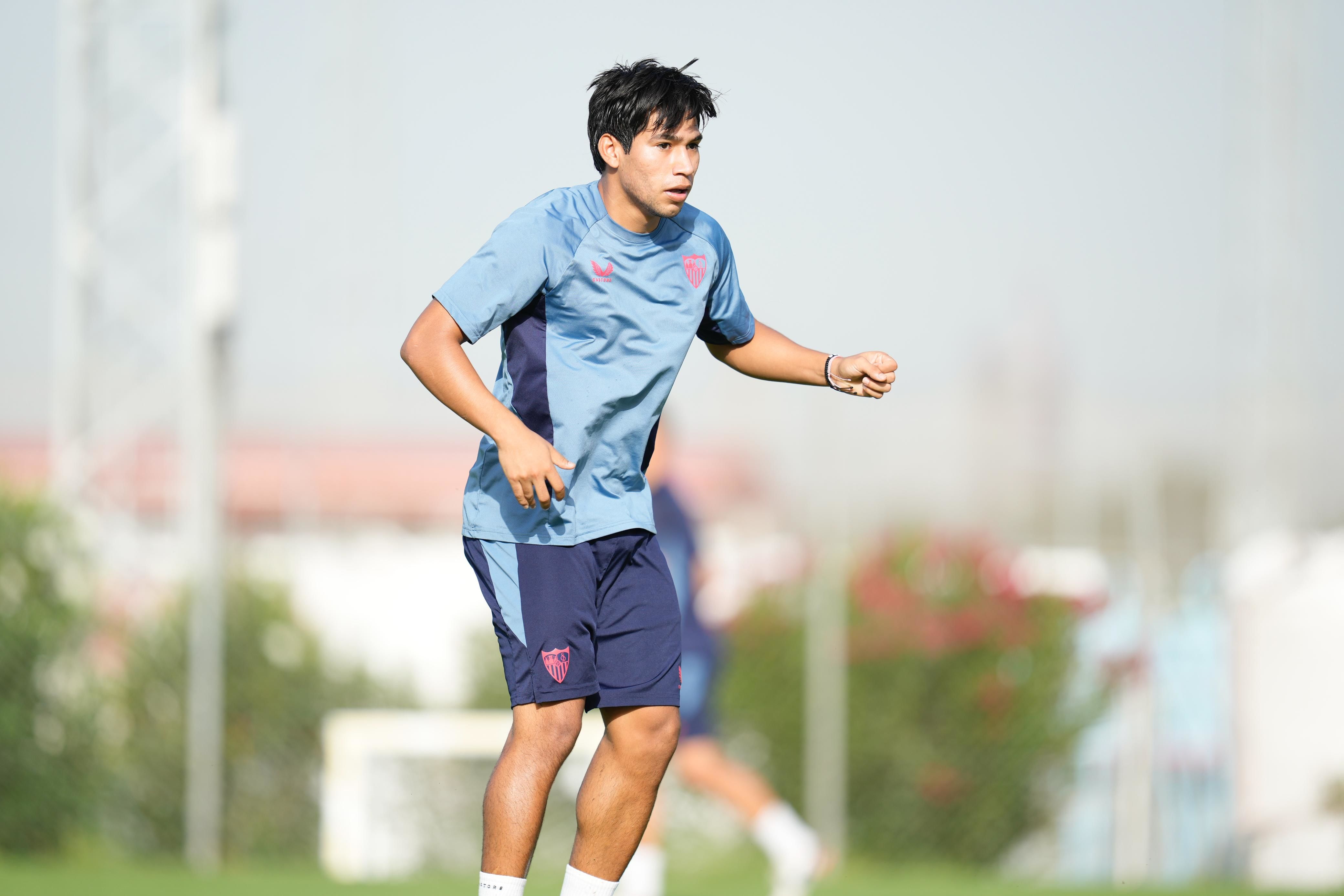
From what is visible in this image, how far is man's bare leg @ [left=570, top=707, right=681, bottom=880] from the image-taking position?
9.62 feet

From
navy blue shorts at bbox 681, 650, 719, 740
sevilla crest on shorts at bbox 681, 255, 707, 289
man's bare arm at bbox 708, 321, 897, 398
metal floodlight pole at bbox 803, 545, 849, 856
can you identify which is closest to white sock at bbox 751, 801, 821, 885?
navy blue shorts at bbox 681, 650, 719, 740

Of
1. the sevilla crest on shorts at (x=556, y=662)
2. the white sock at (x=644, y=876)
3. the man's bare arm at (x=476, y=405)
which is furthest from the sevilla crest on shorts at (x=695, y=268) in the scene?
the white sock at (x=644, y=876)

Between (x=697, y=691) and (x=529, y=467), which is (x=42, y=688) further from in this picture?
(x=529, y=467)

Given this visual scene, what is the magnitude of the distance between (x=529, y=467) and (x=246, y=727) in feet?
20.1

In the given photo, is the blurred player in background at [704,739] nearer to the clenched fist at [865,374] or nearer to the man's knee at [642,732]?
the clenched fist at [865,374]

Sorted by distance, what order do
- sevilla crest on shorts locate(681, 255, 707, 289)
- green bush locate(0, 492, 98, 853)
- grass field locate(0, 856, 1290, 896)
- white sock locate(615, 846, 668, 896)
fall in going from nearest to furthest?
sevilla crest on shorts locate(681, 255, 707, 289) → white sock locate(615, 846, 668, 896) → grass field locate(0, 856, 1290, 896) → green bush locate(0, 492, 98, 853)

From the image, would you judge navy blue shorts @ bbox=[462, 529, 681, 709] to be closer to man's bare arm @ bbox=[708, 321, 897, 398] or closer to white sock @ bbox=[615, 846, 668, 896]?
man's bare arm @ bbox=[708, 321, 897, 398]

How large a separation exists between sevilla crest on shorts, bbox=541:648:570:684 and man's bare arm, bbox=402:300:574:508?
300 mm

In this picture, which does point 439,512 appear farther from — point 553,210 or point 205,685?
point 553,210

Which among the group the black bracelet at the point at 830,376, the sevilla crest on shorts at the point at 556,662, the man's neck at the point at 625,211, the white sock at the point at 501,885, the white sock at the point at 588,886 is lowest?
the white sock at the point at 588,886

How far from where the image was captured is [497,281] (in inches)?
110

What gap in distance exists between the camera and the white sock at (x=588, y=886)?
2.92 metres

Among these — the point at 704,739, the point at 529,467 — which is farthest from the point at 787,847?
the point at 529,467

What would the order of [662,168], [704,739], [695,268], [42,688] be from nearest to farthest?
[662,168] → [695,268] → [704,739] → [42,688]
